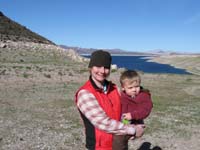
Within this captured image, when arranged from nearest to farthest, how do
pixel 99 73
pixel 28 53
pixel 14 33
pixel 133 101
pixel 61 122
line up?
pixel 99 73, pixel 133 101, pixel 61 122, pixel 28 53, pixel 14 33

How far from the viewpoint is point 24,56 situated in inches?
1965

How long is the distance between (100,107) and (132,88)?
102 centimetres

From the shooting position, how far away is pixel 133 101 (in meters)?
4.85

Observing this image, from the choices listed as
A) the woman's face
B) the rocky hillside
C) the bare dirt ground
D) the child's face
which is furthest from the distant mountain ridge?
the woman's face

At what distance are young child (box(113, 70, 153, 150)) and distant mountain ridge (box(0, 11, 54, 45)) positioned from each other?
57.7 m

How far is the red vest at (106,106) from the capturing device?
401 cm

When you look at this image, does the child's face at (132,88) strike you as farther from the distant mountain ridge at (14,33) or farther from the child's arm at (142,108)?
the distant mountain ridge at (14,33)

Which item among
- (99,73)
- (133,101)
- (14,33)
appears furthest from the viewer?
(14,33)

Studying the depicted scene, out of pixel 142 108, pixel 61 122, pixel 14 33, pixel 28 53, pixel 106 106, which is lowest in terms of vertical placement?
pixel 61 122

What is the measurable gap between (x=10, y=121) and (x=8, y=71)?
2019 cm

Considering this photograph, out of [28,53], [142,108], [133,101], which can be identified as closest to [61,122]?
[133,101]

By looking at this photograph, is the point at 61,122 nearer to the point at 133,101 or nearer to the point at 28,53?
the point at 133,101

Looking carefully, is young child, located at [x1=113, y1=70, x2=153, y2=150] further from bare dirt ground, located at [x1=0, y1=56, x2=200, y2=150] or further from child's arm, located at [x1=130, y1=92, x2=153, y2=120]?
bare dirt ground, located at [x1=0, y1=56, x2=200, y2=150]

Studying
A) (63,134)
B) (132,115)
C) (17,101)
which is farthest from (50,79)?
(132,115)
